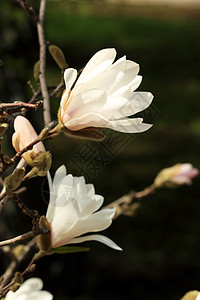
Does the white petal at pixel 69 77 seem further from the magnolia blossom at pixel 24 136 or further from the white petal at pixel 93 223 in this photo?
the white petal at pixel 93 223

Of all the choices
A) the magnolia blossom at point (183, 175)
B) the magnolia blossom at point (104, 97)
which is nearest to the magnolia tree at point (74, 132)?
the magnolia blossom at point (104, 97)

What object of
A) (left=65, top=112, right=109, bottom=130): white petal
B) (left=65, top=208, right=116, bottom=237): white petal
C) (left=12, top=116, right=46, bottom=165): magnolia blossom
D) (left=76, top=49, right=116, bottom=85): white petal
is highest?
(left=76, top=49, right=116, bottom=85): white petal

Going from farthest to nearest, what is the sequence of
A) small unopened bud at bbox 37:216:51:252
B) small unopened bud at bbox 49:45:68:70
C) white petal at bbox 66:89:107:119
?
small unopened bud at bbox 49:45:68:70 < small unopened bud at bbox 37:216:51:252 < white petal at bbox 66:89:107:119

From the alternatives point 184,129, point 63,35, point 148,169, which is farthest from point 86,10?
point 148,169

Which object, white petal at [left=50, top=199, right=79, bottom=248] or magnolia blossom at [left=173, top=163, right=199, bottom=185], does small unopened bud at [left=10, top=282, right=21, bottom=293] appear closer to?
white petal at [left=50, top=199, right=79, bottom=248]

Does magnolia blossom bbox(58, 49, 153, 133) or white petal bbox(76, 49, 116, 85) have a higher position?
white petal bbox(76, 49, 116, 85)

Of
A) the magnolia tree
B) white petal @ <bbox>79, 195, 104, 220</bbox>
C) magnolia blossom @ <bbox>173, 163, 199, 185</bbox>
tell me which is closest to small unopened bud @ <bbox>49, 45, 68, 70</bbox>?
the magnolia tree

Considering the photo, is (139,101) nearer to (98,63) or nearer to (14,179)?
(98,63)

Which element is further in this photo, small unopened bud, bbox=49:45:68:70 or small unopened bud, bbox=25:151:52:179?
small unopened bud, bbox=49:45:68:70
